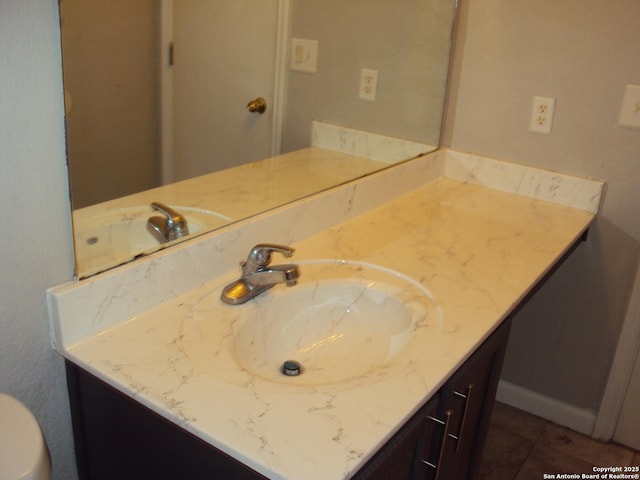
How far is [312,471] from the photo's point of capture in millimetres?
793

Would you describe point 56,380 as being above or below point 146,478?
above

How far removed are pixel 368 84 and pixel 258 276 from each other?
96cm

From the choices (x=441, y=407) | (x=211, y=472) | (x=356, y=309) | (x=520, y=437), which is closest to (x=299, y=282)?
(x=356, y=309)

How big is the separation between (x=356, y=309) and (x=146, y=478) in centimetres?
55

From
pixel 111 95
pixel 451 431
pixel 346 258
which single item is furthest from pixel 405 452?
pixel 111 95

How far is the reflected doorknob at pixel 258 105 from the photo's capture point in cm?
145

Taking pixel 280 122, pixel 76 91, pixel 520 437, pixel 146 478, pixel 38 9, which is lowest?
pixel 520 437

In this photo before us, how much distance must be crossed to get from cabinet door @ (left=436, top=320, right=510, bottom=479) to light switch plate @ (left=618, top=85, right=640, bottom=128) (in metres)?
0.83

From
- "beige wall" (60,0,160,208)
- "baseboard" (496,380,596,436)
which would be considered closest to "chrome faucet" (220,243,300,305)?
"beige wall" (60,0,160,208)

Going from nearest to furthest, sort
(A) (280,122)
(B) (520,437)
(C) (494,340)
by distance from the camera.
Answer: (C) (494,340) → (A) (280,122) → (B) (520,437)

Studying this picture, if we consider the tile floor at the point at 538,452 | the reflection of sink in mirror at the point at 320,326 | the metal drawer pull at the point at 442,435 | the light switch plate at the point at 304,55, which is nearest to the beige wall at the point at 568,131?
the tile floor at the point at 538,452

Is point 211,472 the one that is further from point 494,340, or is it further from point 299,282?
point 494,340

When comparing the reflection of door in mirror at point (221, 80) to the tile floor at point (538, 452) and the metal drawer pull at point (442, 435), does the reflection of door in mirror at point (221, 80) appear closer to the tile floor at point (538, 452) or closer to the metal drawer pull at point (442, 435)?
the metal drawer pull at point (442, 435)

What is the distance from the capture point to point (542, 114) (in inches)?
76.1
